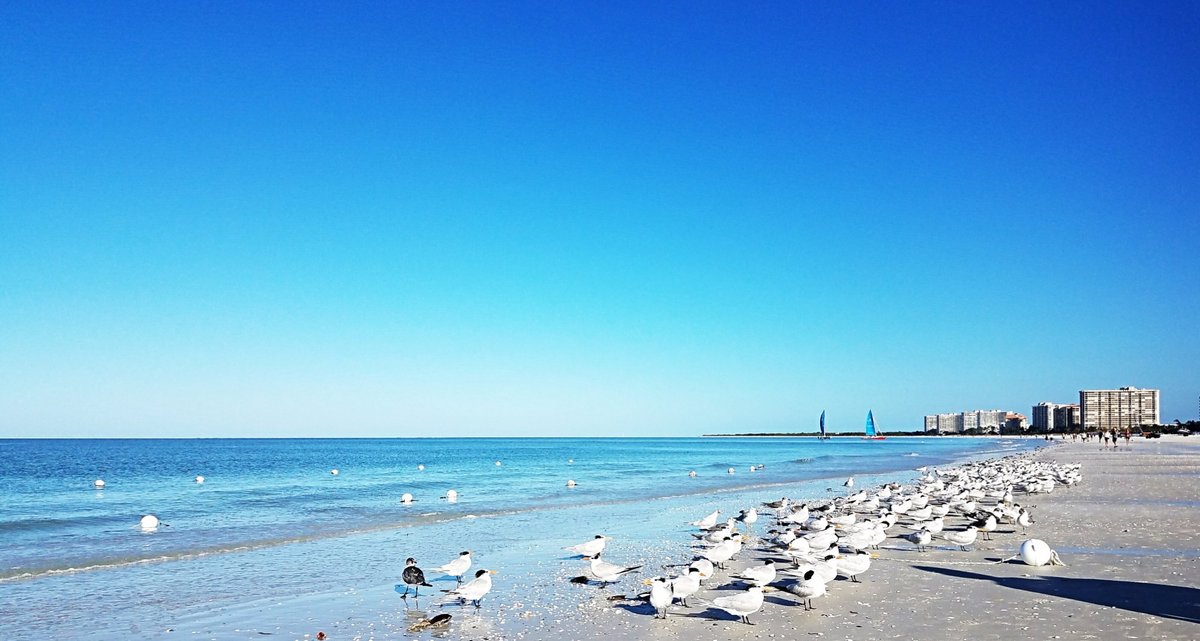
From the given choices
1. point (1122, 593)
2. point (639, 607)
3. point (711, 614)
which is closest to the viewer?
point (711, 614)

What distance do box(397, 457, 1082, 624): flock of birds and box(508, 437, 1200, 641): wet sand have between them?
0.23 metres

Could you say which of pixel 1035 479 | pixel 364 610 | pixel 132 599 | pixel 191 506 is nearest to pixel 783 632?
pixel 364 610

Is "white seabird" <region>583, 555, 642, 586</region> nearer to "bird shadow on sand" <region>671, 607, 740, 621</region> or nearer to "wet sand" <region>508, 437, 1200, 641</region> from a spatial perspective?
"wet sand" <region>508, 437, 1200, 641</region>

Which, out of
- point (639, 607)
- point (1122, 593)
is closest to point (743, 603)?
point (639, 607)

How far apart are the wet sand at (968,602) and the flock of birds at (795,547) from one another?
0.75ft

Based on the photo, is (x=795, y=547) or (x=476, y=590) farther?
(x=795, y=547)

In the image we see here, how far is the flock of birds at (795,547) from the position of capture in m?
10.6

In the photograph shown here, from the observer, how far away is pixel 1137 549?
1430 centimetres

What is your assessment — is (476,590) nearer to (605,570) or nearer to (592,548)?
(605,570)

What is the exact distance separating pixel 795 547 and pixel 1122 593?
5023 mm

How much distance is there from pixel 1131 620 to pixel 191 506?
31.4m

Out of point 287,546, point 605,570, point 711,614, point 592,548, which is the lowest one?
point 287,546

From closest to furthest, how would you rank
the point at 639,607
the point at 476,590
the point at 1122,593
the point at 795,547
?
the point at 1122,593, the point at 639,607, the point at 476,590, the point at 795,547

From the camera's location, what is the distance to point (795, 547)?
14.1 m
